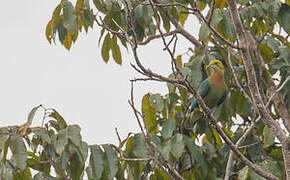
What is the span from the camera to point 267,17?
339 cm

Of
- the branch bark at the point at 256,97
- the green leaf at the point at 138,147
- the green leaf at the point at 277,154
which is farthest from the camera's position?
the green leaf at the point at 277,154

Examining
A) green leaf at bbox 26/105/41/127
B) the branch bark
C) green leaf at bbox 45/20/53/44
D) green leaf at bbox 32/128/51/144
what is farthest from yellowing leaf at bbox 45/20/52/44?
the branch bark

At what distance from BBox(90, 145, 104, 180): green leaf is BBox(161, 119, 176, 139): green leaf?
46 centimetres

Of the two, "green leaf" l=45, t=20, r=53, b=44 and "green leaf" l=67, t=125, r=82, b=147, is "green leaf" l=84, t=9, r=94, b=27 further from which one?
"green leaf" l=67, t=125, r=82, b=147

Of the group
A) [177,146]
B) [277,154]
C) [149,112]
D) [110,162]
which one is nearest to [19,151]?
[110,162]

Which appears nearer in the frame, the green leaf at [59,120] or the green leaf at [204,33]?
the green leaf at [59,120]

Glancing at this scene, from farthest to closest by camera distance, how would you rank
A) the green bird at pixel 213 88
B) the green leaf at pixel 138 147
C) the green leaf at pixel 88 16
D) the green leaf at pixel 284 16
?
the green bird at pixel 213 88 < the green leaf at pixel 88 16 < the green leaf at pixel 284 16 < the green leaf at pixel 138 147

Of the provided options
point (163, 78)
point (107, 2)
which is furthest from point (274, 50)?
point (163, 78)

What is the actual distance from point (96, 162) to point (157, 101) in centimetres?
67

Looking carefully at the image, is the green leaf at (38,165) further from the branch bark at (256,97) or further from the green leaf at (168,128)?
the branch bark at (256,97)

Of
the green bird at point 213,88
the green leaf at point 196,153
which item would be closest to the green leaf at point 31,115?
the green leaf at point 196,153

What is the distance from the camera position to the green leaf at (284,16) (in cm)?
317

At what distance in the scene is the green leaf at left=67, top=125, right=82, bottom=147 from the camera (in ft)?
8.64

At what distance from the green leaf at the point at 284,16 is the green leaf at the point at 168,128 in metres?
0.92
